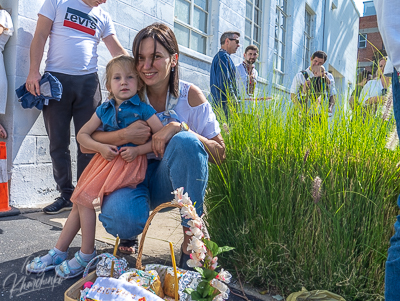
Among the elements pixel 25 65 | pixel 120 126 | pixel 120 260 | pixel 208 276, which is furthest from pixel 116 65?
pixel 25 65

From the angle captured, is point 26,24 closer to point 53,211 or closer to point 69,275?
point 53,211

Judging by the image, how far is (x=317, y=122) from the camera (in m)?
1.96

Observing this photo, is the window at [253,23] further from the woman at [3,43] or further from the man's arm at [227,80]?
the woman at [3,43]

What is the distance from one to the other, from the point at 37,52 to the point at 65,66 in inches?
9.5

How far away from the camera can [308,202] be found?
5.83 ft

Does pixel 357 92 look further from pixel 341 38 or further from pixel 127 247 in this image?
pixel 341 38

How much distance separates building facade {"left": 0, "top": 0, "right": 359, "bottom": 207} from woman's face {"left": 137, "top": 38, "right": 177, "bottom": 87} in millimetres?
662

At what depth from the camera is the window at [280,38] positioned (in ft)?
29.2

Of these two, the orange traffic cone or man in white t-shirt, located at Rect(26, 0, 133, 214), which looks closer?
the orange traffic cone

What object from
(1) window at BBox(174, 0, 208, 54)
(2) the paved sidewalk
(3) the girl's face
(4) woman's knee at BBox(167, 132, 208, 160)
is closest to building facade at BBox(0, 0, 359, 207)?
(1) window at BBox(174, 0, 208, 54)

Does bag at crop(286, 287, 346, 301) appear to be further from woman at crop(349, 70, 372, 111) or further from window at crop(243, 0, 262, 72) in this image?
window at crop(243, 0, 262, 72)

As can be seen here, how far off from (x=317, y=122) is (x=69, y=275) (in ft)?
4.86

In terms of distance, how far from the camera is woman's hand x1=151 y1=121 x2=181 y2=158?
1.85 m

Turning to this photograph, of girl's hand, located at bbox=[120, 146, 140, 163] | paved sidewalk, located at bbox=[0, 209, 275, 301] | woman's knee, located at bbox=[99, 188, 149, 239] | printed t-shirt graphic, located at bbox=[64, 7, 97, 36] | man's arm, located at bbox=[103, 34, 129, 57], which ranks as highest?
printed t-shirt graphic, located at bbox=[64, 7, 97, 36]
